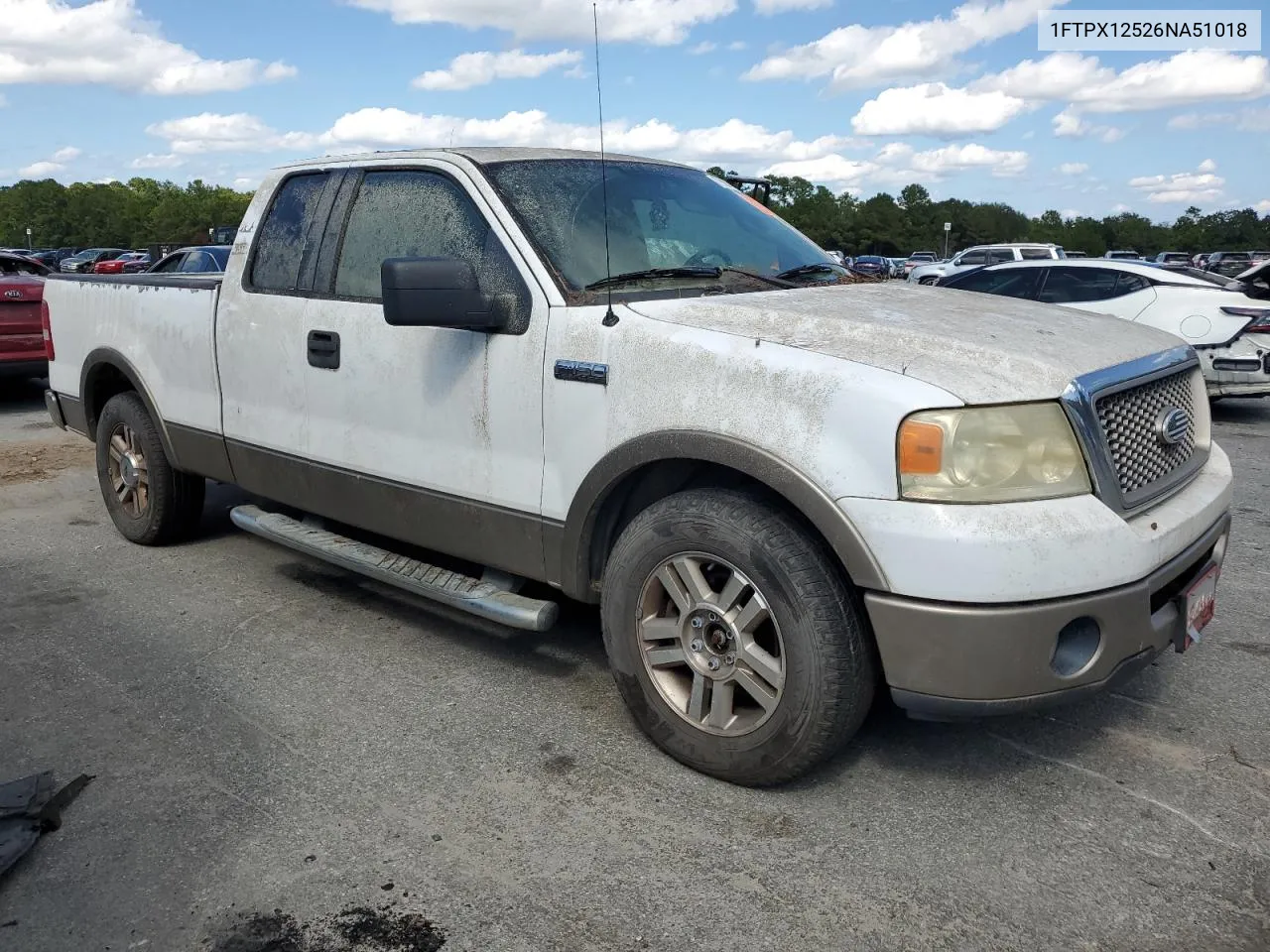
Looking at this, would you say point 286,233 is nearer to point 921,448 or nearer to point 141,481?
point 141,481

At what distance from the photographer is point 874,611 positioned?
8.88 feet

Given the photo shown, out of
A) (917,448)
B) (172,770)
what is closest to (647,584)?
(917,448)

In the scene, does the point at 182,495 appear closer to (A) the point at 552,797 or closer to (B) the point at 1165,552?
(A) the point at 552,797

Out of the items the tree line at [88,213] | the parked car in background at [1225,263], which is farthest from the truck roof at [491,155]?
the tree line at [88,213]

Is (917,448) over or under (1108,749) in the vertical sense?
over

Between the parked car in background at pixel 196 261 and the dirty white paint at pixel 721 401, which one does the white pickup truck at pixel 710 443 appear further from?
the parked car in background at pixel 196 261

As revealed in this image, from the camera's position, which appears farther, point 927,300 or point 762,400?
point 927,300

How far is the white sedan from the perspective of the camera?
9648 mm

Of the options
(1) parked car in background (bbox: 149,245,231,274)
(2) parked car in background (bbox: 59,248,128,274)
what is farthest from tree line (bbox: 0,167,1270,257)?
(1) parked car in background (bbox: 149,245,231,274)

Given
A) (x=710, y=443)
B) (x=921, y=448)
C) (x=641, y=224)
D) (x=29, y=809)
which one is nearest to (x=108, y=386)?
(x=29, y=809)

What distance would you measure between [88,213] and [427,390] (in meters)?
143

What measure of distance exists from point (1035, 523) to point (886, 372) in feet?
1.72

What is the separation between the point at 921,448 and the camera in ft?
8.55

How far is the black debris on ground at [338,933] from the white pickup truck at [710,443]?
100 cm
